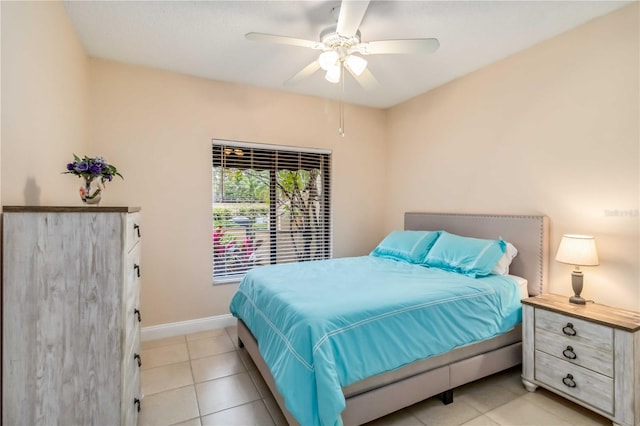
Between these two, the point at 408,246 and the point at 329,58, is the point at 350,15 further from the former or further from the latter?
the point at 408,246

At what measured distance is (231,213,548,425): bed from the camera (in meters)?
1.54

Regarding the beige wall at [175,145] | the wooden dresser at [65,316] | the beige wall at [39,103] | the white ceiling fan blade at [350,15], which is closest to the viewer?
the wooden dresser at [65,316]

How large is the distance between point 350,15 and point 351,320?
174 centimetres

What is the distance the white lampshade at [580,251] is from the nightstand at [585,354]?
315 millimetres

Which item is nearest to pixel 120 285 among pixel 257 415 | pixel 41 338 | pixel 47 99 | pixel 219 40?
pixel 41 338

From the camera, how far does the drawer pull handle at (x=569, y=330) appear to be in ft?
6.48

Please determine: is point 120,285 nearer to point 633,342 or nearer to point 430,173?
point 633,342

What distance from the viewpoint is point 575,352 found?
1960 mm

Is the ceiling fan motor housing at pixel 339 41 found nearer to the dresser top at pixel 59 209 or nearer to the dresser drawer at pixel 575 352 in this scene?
the dresser top at pixel 59 209

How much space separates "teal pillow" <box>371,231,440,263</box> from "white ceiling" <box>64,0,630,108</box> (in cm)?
172

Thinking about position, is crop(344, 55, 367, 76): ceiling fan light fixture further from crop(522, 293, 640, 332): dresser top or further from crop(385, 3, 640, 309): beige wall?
crop(522, 293, 640, 332): dresser top

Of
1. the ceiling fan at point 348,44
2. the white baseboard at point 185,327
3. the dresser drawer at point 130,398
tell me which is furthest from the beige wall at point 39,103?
the white baseboard at point 185,327

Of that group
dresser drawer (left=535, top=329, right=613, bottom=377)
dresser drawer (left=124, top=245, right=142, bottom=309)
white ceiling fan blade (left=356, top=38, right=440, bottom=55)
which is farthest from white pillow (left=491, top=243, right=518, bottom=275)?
dresser drawer (left=124, top=245, right=142, bottom=309)

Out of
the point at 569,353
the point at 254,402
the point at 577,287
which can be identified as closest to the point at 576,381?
the point at 569,353
